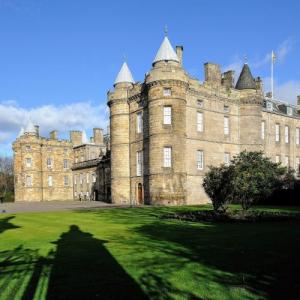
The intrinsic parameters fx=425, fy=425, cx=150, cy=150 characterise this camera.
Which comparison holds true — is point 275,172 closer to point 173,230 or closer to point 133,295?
point 173,230

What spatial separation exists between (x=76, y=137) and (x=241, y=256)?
210 ft

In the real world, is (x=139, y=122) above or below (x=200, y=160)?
above

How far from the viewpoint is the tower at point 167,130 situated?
3872 centimetres

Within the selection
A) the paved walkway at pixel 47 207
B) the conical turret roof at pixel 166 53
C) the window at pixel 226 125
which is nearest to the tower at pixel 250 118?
the window at pixel 226 125

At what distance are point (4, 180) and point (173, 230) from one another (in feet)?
256

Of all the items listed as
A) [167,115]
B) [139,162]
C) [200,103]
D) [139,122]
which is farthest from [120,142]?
[200,103]

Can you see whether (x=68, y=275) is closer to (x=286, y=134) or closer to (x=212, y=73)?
(x=212, y=73)

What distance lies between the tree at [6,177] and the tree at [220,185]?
62.9 m

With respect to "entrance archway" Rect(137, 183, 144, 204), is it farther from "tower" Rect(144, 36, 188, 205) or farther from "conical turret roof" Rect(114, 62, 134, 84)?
"conical turret roof" Rect(114, 62, 134, 84)

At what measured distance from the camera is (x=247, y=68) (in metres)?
48.2

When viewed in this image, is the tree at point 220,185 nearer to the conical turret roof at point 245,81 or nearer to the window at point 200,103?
the window at point 200,103

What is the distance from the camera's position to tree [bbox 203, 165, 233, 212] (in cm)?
2356

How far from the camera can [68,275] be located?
326 inches

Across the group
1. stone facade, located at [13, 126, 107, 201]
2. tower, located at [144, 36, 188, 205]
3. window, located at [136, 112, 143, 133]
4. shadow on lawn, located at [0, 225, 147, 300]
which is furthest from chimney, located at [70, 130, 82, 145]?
shadow on lawn, located at [0, 225, 147, 300]
